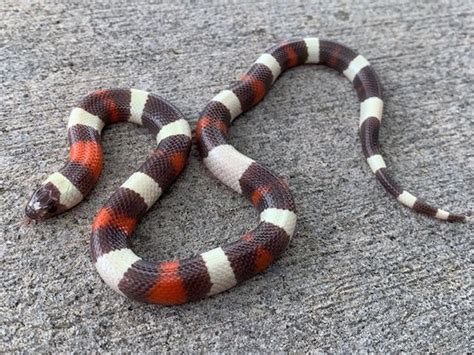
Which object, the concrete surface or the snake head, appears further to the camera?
the snake head

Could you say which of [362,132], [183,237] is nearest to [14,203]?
[183,237]

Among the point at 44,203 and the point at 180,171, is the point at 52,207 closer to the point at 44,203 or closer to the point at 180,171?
the point at 44,203

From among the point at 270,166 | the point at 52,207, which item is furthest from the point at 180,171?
the point at 52,207

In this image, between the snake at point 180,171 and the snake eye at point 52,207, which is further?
the snake eye at point 52,207
